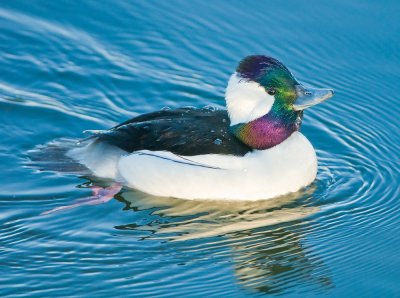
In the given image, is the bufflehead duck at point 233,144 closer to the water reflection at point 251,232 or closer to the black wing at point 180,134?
the black wing at point 180,134

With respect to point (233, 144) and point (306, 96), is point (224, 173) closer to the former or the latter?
point (233, 144)

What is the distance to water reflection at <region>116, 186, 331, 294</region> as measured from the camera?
8719mm

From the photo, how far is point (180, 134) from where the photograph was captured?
9.95m

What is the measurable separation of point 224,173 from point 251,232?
69 cm

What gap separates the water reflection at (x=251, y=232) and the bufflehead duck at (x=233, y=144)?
0.13 meters

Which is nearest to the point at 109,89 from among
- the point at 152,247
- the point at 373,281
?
the point at 152,247

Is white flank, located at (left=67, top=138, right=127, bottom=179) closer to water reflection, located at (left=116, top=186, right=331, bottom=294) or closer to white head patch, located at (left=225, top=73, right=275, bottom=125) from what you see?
water reflection, located at (left=116, top=186, right=331, bottom=294)

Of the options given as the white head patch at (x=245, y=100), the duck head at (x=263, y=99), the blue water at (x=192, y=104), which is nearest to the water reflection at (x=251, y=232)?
the blue water at (x=192, y=104)

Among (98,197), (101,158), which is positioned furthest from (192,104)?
(98,197)

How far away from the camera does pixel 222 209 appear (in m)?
9.94

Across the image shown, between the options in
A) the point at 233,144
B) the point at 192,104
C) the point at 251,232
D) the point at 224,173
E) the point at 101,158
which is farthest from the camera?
the point at 192,104

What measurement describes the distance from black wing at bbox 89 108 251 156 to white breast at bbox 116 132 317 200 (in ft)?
0.26

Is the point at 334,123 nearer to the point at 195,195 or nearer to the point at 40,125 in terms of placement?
the point at 195,195

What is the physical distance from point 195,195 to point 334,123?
7.45ft
